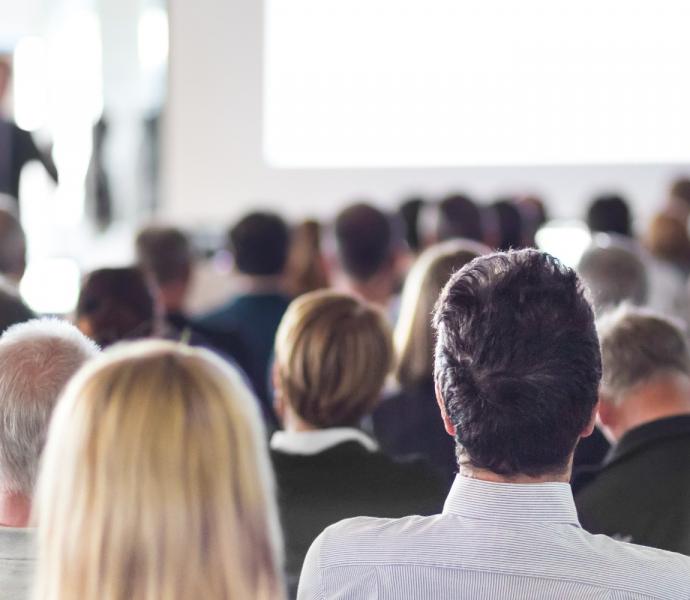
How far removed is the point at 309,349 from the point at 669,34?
682 centimetres

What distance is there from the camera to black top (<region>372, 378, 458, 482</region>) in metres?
2.88

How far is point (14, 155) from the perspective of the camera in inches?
228

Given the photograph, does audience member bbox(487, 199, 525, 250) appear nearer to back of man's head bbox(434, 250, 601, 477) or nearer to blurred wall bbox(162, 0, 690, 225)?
blurred wall bbox(162, 0, 690, 225)

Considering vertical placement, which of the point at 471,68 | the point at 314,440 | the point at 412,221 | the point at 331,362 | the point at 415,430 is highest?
→ the point at 471,68

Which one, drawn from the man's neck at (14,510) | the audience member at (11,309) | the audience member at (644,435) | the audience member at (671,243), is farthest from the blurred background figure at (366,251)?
the man's neck at (14,510)

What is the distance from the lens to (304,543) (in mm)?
2148

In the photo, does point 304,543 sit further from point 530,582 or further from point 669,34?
point 669,34

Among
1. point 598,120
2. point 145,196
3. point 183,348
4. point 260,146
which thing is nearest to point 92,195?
point 145,196

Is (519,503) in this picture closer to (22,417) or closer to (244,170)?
(22,417)

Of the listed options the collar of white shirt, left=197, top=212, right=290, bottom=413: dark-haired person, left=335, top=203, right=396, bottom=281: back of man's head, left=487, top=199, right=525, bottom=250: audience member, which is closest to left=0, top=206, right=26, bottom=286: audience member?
left=197, top=212, right=290, bottom=413: dark-haired person

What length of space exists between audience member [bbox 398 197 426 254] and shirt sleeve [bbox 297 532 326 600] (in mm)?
4835

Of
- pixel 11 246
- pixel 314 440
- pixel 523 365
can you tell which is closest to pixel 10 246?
pixel 11 246

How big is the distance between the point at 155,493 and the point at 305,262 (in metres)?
3.61

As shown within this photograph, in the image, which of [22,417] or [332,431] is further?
[332,431]
